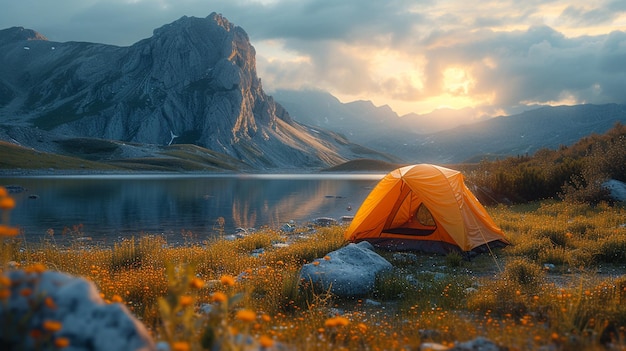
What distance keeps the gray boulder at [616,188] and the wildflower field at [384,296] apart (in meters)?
6.92

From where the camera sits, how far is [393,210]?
17594mm

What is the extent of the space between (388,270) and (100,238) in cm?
2013

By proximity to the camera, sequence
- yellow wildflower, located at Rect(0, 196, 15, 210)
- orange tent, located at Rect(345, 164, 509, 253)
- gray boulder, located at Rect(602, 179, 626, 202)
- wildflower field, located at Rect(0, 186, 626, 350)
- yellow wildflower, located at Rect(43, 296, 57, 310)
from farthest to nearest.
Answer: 1. gray boulder, located at Rect(602, 179, 626, 202)
2. orange tent, located at Rect(345, 164, 509, 253)
3. wildflower field, located at Rect(0, 186, 626, 350)
4. yellow wildflower, located at Rect(43, 296, 57, 310)
5. yellow wildflower, located at Rect(0, 196, 15, 210)

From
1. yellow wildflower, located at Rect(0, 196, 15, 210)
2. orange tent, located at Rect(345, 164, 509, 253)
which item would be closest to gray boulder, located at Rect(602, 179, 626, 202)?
orange tent, located at Rect(345, 164, 509, 253)

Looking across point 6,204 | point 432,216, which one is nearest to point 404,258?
point 432,216

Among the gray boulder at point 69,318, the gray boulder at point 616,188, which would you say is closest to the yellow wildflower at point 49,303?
the gray boulder at point 69,318

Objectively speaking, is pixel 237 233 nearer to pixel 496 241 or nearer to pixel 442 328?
pixel 496 241

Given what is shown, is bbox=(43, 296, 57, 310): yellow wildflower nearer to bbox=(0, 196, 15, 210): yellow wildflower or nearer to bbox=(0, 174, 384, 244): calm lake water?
bbox=(0, 196, 15, 210): yellow wildflower

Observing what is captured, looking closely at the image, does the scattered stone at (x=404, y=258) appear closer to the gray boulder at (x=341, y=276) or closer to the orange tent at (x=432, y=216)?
the orange tent at (x=432, y=216)

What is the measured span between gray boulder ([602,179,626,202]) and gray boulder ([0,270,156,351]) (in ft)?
91.2

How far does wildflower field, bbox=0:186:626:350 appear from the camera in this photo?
15.7ft

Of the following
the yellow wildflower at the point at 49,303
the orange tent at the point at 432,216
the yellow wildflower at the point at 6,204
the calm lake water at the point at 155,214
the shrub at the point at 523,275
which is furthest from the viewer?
the calm lake water at the point at 155,214

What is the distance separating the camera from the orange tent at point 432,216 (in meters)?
15.5

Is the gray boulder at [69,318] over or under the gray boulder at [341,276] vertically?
over
